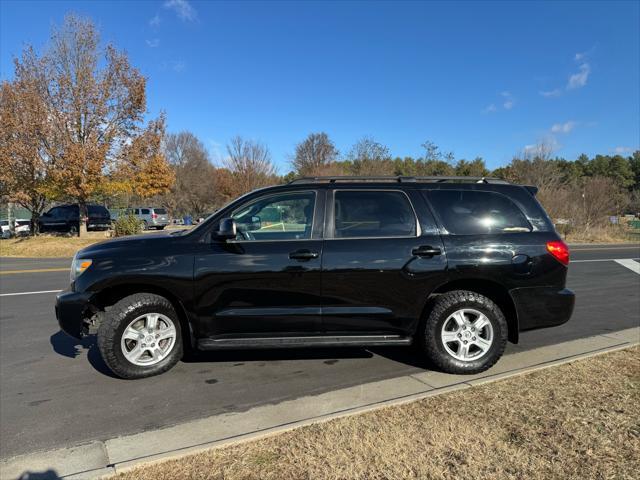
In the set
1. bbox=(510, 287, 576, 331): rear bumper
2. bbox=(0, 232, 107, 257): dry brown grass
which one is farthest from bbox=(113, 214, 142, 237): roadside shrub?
bbox=(510, 287, 576, 331): rear bumper

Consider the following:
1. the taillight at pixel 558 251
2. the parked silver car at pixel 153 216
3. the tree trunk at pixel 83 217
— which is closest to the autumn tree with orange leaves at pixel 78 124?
the tree trunk at pixel 83 217

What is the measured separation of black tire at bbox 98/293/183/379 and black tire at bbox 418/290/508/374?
8.14 feet

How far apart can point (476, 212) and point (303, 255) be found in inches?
73.8

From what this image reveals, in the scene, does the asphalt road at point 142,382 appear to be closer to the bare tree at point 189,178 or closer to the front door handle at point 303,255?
the front door handle at point 303,255

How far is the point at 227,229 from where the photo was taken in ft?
13.1

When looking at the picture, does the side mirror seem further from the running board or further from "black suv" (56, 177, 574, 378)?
the running board

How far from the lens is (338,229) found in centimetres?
426

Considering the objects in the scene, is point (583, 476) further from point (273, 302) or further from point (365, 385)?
point (273, 302)

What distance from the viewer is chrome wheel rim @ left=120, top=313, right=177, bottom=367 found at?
4.15m

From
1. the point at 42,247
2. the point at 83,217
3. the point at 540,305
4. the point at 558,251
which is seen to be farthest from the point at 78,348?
the point at 83,217

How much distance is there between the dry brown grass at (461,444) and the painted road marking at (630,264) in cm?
1047

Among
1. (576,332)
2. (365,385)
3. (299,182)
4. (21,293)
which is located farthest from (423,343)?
(21,293)

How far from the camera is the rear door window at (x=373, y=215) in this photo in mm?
4285

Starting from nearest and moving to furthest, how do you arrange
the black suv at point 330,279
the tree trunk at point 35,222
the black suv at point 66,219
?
the black suv at point 330,279 < the tree trunk at point 35,222 < the black suv at point 66,219
